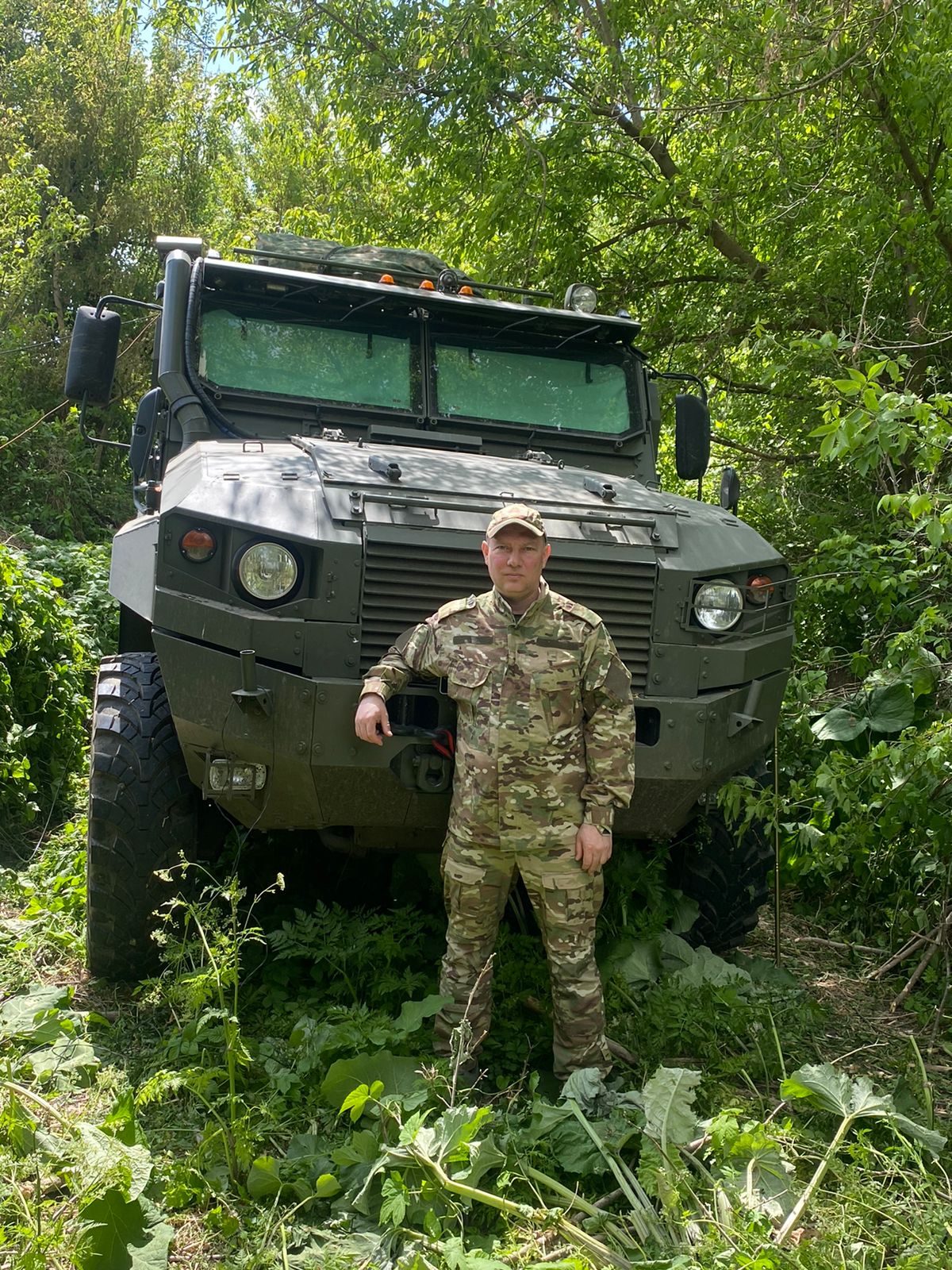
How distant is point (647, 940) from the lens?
3.99 m

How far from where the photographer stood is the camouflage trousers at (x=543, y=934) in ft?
10.7

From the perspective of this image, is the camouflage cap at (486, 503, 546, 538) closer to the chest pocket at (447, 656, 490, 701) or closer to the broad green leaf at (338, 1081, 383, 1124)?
the chest pocket at (447, 656, 490, 701)

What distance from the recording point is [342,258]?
5.52 metres

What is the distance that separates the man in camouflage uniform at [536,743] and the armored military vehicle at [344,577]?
0.17m

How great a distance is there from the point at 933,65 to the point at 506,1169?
213 inches

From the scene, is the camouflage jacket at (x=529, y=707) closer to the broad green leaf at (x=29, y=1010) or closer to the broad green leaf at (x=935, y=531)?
the broad green leaf at (x=935, y=531)

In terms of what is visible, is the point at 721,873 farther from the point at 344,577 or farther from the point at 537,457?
the point at 344,577

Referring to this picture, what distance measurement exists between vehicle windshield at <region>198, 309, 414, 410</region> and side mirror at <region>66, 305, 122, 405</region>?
395 mm

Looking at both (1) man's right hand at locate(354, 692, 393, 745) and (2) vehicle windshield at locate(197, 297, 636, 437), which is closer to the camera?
(1) man's right hand at locate(354, 692, 393, 745)

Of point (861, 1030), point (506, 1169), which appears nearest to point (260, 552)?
point (506, 1169)

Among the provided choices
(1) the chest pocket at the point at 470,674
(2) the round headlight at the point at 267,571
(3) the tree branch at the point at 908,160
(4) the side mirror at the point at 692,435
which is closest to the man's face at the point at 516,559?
(1) the chest pocket at the point at 470,674

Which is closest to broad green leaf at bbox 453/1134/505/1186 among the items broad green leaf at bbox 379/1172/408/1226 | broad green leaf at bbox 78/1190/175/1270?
broad green leaf at bbox 379/1172/408/1226

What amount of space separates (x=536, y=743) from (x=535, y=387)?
2.12m

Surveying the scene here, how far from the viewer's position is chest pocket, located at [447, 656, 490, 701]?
324cm
